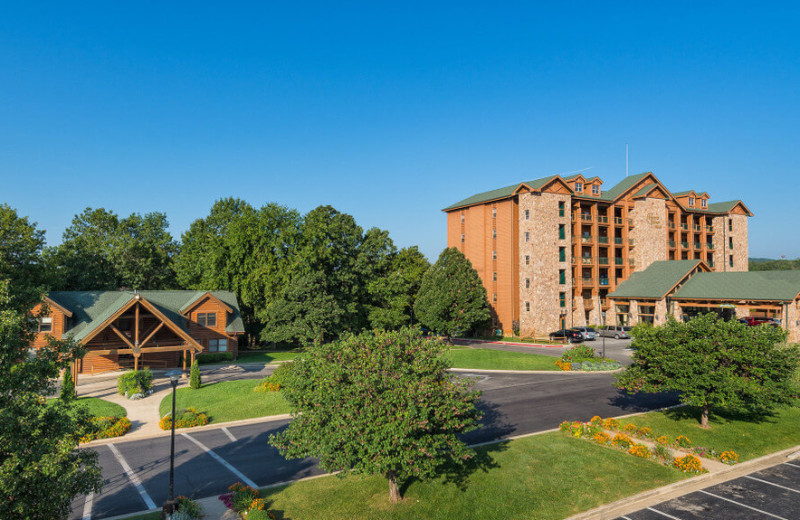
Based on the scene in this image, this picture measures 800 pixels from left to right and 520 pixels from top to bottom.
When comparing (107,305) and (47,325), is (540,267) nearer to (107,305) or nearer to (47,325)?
(107,305)

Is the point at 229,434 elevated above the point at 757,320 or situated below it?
below

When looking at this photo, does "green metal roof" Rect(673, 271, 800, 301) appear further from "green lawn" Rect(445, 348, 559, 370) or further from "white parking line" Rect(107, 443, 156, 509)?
"white parking line" Rect(107, 443, 156, 509)

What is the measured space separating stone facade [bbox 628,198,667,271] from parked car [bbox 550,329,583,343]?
64.7ft

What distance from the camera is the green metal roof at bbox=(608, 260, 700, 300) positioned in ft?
203

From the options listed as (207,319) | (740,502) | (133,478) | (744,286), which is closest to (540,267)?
(744,286)

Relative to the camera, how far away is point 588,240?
6806 centimetres

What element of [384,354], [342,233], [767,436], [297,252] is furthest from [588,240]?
[384,354]

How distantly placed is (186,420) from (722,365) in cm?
2762

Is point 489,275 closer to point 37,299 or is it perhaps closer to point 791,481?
point 791,481

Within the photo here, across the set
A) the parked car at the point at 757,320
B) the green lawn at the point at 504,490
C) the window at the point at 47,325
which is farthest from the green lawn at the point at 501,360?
the window at the point at 47,325

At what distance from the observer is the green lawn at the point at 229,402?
2802 cm

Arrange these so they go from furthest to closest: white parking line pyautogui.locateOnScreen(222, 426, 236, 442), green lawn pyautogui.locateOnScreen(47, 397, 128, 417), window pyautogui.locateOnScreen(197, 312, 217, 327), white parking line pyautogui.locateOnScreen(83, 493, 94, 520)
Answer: window pyautogui.locateOnScreen(197, 312, 217, 327) → green lawn pyautogui.locateOnScreen(47, 397, 128, 417) → white parking line pyautogui.locateOnScreen(222, 426, 236, 442) → white parking line pyautogui.locateOnScreen(83, 493, 94, 520)

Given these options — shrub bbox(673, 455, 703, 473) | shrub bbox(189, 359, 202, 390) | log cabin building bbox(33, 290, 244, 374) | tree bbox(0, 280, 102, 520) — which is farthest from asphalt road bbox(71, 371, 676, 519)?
log cabin building bbox(33, 290, 244, 374)

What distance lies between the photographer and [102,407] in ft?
94.8
